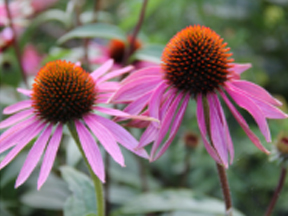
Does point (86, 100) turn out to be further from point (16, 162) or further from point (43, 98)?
point (16, 162)

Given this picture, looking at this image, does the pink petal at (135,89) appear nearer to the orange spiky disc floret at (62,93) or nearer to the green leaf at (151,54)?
the orange spiky disc floret at (62,93)

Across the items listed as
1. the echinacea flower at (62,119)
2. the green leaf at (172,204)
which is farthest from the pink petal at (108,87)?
the green leaf at (172,204)

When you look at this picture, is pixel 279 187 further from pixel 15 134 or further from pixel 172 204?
pixel 15 134

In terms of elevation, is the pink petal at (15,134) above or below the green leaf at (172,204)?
above

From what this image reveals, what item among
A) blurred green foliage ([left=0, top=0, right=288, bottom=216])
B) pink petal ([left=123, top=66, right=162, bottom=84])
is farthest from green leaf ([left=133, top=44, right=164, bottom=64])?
pink petal ([left=123, top=66, right=162, bottom=84])

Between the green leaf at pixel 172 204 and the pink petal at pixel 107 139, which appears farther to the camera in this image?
the green leaf at pixel 172 204

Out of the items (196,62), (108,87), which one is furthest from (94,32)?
(196,62)
